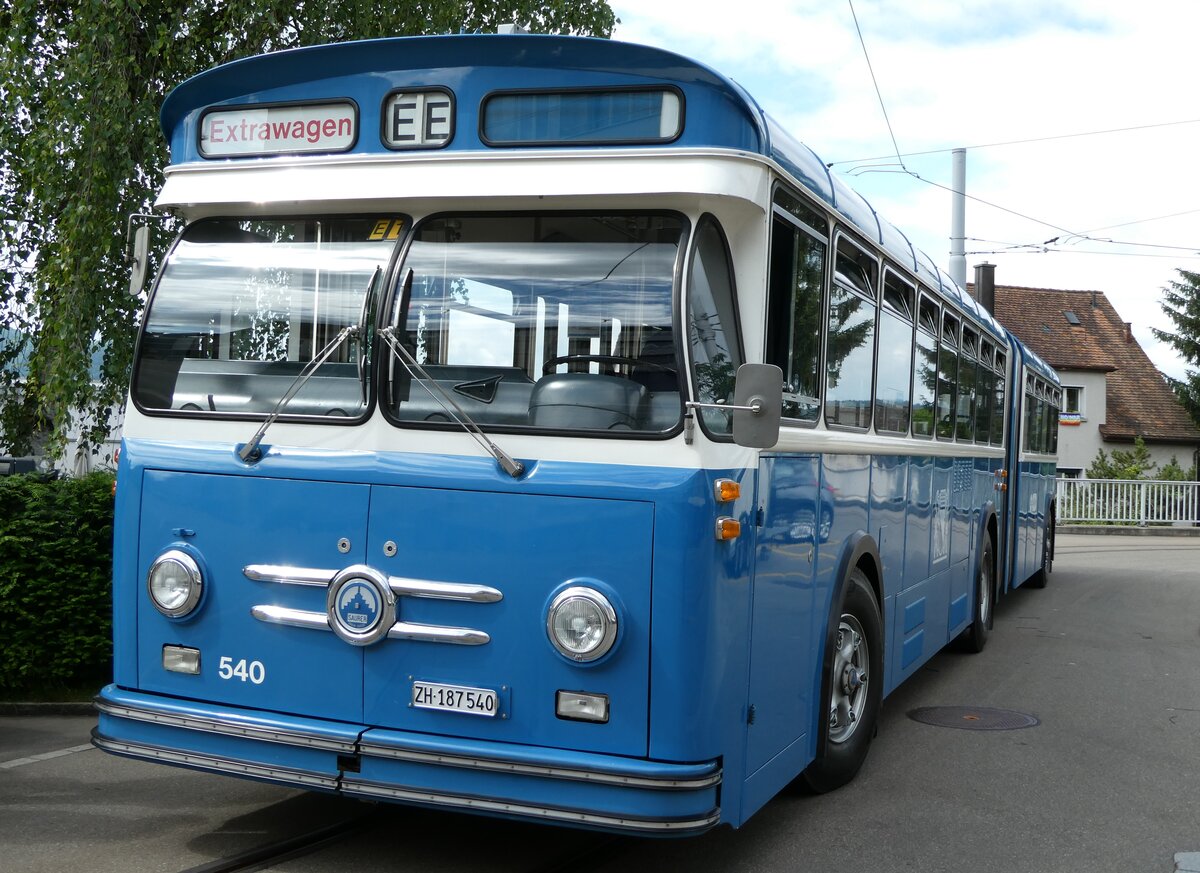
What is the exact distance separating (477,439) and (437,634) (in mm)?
678

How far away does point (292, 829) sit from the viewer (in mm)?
5367

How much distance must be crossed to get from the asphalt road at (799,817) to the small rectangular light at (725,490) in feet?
5.18

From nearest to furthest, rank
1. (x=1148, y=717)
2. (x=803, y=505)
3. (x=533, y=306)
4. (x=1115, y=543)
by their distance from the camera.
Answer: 1. (x=533, y=306)
2. (x=803, y=505)
3. (x=1148, y=717)
4. (x=1115, y=543)

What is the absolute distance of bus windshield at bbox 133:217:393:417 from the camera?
4.77 metres

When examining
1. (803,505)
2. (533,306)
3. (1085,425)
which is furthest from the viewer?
(1085,425)

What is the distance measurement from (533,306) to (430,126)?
0.77 m

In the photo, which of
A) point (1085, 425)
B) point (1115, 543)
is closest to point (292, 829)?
point (1115, 543)

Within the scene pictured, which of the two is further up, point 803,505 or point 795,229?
point 795,229

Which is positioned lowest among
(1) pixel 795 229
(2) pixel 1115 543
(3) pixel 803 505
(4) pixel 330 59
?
(2) pixel 1115 543

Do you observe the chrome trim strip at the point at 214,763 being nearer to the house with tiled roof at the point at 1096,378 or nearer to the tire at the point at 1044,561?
the tire at the point at 1044,561

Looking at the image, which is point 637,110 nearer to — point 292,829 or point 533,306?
point 533,306

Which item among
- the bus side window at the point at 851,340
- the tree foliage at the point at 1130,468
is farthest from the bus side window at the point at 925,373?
the tree foliage at the point at 1130,468

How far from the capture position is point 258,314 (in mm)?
4988

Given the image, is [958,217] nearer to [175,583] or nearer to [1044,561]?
[1044,561]
